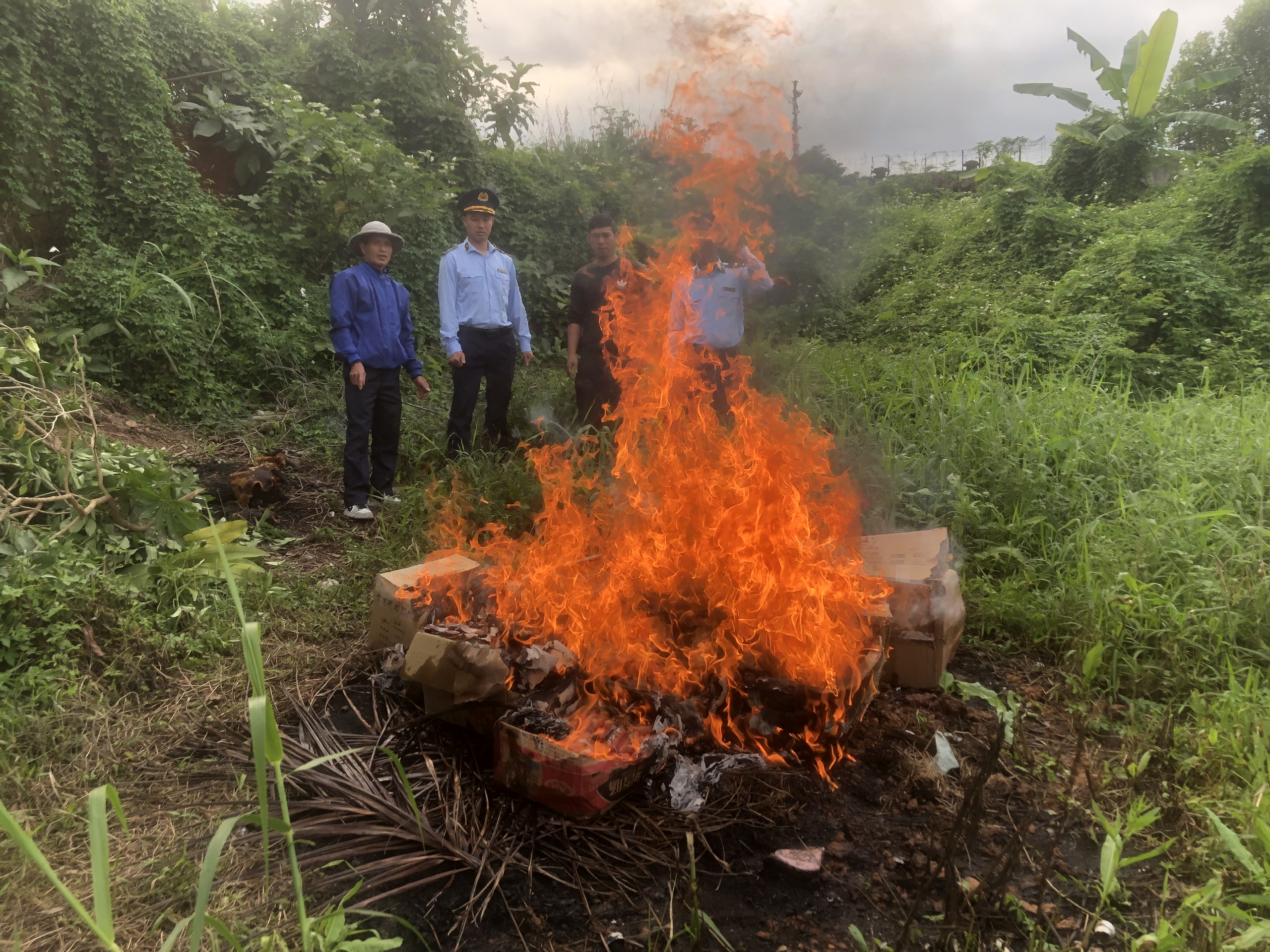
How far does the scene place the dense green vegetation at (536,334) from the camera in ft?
11.0

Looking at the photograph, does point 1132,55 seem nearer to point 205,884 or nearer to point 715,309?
point 715,309

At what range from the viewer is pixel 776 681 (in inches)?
117

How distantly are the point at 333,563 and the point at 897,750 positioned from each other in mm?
3704

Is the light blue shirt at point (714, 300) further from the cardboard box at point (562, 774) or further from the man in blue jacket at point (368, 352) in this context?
the cardboard box at point (562, 774)

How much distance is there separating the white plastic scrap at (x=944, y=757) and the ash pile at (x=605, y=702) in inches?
12.5

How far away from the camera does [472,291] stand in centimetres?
605

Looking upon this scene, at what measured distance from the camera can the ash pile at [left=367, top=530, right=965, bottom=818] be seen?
257 centimetres

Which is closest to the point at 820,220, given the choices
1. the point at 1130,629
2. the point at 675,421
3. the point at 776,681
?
the point at 675,421

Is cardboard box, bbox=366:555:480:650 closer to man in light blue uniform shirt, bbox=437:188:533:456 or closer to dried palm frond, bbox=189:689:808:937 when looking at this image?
dried palm frond, bbox=189:689:808:937

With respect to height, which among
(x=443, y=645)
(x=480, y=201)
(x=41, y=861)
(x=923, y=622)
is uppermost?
(x=480, y=201)

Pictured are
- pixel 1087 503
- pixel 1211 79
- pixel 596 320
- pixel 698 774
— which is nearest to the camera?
pixel 698 774

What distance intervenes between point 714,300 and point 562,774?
4.14 meters

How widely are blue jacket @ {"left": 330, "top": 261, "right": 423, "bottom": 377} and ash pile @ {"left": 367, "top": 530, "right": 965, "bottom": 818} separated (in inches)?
105

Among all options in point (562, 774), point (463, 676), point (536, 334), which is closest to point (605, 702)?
point (562, 774)
